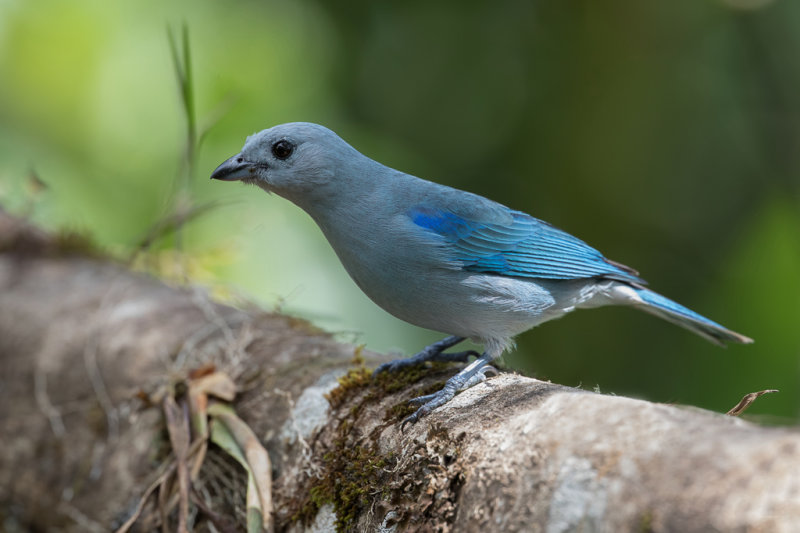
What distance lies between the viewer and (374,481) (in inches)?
78.5

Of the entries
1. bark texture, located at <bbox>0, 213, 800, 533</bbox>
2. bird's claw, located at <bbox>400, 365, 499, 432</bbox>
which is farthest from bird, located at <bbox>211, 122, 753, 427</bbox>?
bark texture, located at <bbox>0, 213, 800, 533</bbox>

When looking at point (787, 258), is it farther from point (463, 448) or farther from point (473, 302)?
point (463, 448)

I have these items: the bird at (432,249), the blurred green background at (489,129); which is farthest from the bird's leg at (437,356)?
the blurred green background at (489,129)

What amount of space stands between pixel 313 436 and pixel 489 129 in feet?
13.9

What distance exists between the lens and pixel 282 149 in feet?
9.48

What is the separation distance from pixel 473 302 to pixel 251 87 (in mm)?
3349

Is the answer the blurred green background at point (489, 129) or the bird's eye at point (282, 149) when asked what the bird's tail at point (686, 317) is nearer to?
the blurred green background at point (489, 129)

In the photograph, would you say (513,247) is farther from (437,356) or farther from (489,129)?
(489,129)

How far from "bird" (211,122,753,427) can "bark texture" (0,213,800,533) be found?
29 cm

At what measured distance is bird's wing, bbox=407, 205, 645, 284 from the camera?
2805 millimetres

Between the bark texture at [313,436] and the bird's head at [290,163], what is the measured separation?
65 centimetres

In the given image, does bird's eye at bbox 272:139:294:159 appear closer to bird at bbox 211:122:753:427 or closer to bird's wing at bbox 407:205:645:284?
bird at bbox 211:122:753:427

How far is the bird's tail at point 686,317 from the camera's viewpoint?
10.2 feet

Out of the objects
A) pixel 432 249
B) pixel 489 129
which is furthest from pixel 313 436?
pixel 489 129
